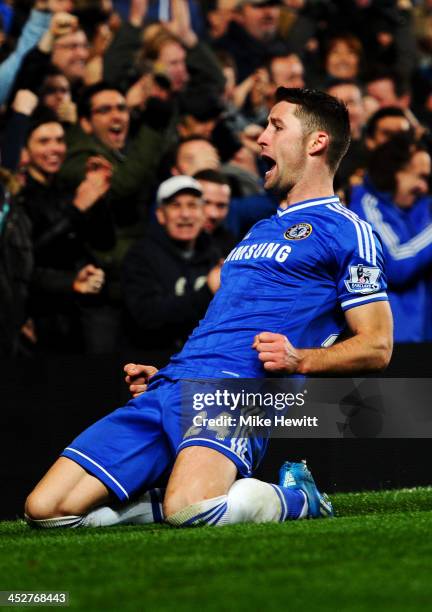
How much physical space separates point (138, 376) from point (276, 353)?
1.07m

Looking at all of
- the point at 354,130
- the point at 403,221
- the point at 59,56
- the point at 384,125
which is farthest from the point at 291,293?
the point at 354,130

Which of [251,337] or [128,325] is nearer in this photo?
[251,337]

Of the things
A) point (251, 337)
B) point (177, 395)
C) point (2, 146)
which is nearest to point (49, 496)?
point (177, 395)

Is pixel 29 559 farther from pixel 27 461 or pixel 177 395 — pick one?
pixel 27 461

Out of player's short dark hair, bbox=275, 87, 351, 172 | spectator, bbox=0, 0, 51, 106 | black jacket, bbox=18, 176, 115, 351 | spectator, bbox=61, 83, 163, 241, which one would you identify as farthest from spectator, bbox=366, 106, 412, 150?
player's short dark hair, bbox=275, 87, 351, 172

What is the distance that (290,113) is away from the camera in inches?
217

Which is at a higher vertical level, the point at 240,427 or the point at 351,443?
the point at 240,427

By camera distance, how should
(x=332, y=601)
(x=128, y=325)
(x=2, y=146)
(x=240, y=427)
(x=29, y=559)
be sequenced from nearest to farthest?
(x=332, y=601)
(x=29, y=559)
(x=240, y=427)
(x=128, y=325)
(x=2, y=146)

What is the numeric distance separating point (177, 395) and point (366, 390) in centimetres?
169

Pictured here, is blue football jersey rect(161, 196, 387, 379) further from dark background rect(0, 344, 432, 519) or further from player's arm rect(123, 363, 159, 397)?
dark background rect(0, 344, 432, 519)

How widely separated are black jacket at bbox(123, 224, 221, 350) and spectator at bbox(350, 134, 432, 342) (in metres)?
1.06

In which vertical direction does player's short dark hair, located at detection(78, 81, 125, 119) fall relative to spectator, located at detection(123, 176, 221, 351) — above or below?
above

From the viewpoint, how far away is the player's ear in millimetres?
5426

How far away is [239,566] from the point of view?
3.73 meters
